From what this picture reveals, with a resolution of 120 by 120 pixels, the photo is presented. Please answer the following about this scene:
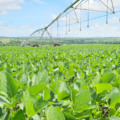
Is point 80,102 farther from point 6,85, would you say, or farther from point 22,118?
point 6,85

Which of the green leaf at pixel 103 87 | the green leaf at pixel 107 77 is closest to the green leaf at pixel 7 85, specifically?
the green leaf at pixel 103 87

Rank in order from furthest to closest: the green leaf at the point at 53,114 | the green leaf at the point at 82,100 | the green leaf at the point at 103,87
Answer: the green leaf at the point at 103,87, the green leaf at the point at 82,100, the green leaf at the point at 53,114

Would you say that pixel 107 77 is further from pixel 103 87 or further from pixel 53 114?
pixel 53 114

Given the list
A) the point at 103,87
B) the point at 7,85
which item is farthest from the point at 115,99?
the point at 7,85

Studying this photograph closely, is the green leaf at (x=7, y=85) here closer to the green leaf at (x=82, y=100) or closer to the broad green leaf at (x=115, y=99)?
the green leaf at (x=82, y=100)

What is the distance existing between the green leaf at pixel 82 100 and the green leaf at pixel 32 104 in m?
0.15

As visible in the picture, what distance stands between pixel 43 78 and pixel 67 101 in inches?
8.2

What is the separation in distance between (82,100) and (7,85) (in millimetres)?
339

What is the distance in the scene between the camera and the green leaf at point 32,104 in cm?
62

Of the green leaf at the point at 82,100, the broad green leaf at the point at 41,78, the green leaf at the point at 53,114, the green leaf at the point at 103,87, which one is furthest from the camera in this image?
the broad green leaf at the point at 41,78

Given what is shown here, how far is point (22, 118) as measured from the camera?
2.19 ft

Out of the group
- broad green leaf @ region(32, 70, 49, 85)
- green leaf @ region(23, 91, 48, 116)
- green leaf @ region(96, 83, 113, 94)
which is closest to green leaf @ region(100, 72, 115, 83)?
green leaf @ region(96, 83, 113, 94)

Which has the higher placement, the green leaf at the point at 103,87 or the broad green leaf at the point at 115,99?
the green leaf at the point at 103,87

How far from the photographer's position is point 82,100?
2.39 feet
